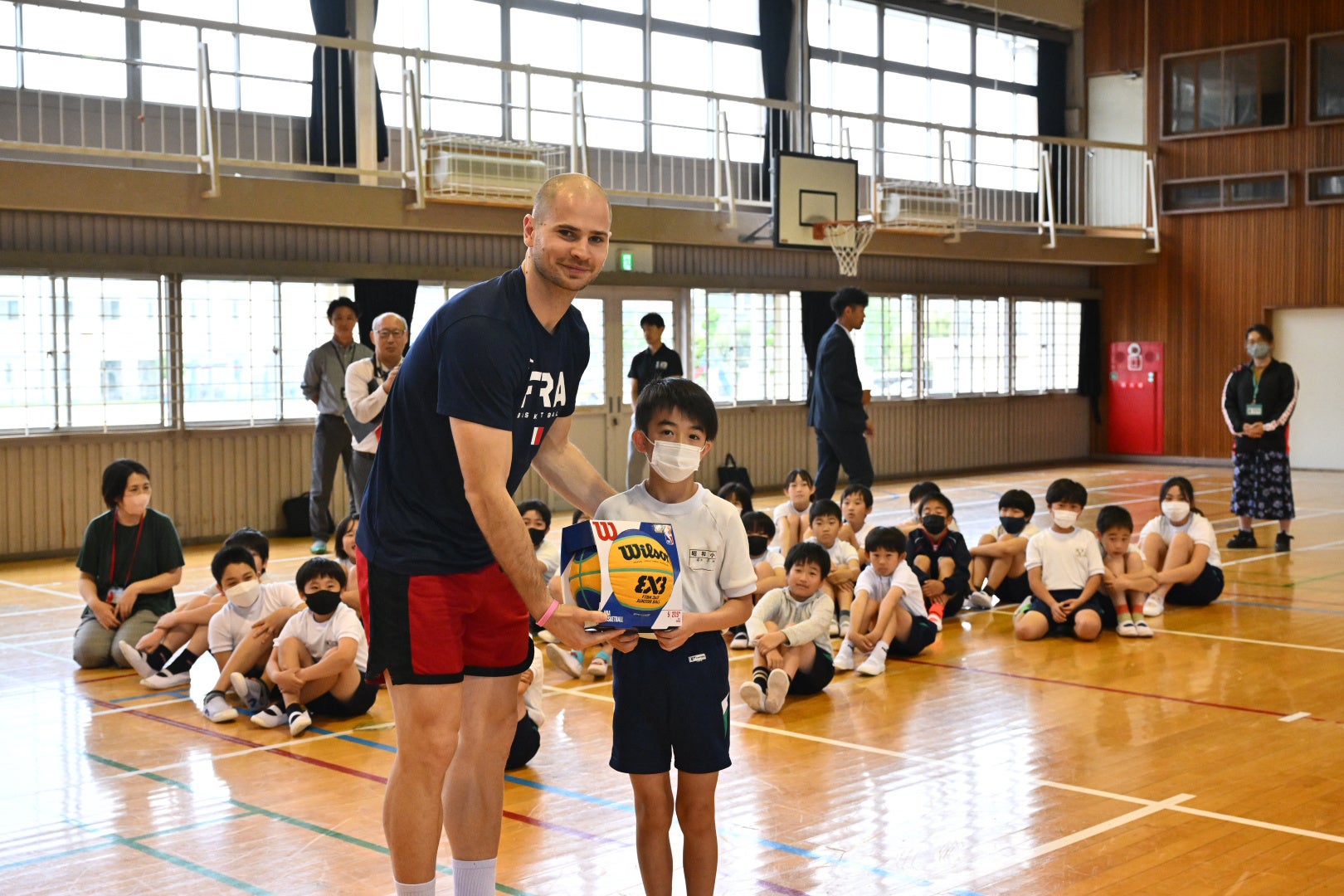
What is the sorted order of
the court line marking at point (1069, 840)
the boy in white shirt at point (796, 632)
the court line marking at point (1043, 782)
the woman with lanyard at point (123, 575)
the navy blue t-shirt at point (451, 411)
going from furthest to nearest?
the woman with lanyard at point (123, 575) → the boy in white shirt at point (796, 632) → the court line marking at point (1043, 782) → the court line marking at point (1069, 840) → the navy blue t-shirt at point (451, 411)

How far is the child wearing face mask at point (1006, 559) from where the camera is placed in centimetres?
784

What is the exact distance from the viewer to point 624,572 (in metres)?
2.73

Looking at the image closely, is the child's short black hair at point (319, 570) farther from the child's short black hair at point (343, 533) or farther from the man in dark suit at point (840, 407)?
the man in dark suit at point (840, 407)

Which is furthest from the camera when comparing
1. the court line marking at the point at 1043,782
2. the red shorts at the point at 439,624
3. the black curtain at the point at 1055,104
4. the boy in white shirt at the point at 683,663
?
the black curtain at the point at 1055,104

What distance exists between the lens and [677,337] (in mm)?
14422

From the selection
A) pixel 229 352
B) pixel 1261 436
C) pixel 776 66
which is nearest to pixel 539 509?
pixel 229 352

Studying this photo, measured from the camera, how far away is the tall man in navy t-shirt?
2598 millimetres

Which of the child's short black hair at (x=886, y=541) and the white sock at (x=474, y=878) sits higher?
the child's short black hair at (x=886, y=541)

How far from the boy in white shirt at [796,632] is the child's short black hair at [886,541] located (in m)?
0.64

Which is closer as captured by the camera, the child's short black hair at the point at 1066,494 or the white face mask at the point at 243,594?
→ the white face mask at the point at 243,594

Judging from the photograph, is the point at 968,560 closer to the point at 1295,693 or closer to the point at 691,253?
the point at 1295,693

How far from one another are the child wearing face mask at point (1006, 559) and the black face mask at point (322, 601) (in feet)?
13.4

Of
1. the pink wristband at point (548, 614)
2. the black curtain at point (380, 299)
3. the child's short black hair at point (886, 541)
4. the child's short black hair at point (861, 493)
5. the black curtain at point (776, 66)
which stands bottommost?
the child's short black hair at point (886, 541)

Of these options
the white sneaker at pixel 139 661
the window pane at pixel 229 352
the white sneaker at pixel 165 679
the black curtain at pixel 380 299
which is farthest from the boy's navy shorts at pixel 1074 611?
the window pane at pixel 229 352
